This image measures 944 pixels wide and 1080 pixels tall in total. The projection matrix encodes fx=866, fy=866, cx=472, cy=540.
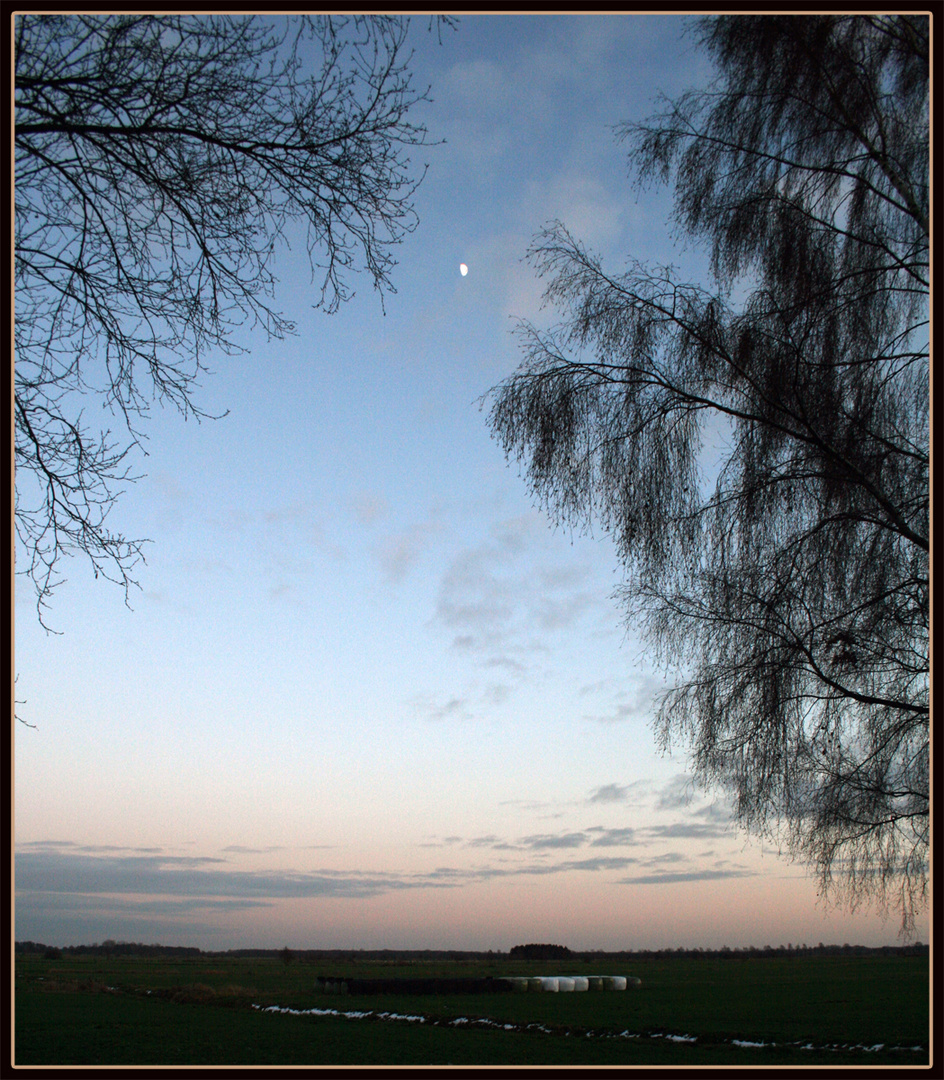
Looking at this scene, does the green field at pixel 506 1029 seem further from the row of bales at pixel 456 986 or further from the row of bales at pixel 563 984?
the row of bales at pixel 563 984

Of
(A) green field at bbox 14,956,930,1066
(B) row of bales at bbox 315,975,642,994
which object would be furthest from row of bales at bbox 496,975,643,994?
(A) green field at bbox 14,956,930,1066

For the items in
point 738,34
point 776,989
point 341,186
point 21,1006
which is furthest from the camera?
point 776,989

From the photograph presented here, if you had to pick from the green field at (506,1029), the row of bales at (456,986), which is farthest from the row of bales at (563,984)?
the green field at (506,1029)

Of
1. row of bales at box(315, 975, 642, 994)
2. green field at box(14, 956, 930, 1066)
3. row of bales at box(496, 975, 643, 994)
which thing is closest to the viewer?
green field at box(14, 956, 930, 1066)

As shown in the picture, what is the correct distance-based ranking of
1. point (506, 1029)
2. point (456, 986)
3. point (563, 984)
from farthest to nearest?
point (563, 984)
point (456, 986)
point (506, 1029)

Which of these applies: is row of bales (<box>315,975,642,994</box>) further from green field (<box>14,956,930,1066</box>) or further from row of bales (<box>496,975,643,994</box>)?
green field (<box>14,956,930,1066</box>)

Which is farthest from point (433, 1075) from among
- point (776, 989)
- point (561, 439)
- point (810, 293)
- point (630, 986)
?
point (630, 986)

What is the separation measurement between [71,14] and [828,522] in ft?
21.2

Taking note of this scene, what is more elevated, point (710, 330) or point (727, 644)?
point (710, 330)

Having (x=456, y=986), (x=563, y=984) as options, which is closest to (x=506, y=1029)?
(x=456, y=986)

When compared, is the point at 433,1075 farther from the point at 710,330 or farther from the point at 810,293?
the point at 810,293

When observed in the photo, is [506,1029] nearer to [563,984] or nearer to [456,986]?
[456,986]

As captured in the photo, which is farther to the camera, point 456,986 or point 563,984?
point 563,984

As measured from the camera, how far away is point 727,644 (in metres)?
7.82
